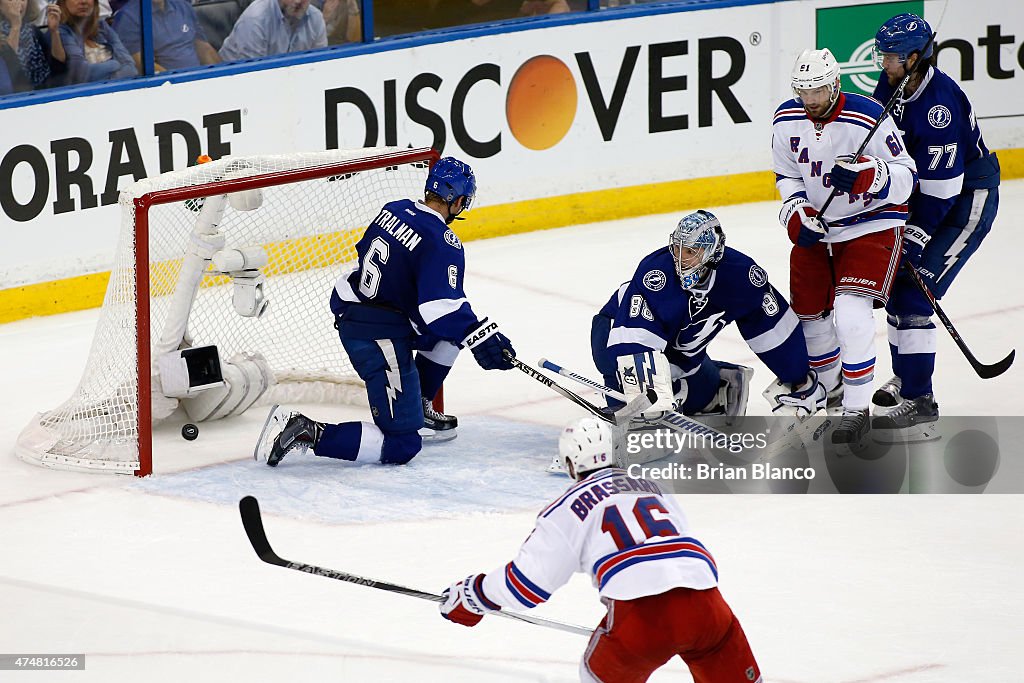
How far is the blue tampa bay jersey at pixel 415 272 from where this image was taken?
16.9ft

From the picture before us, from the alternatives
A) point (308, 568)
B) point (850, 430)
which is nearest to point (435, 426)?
point (850, 430)

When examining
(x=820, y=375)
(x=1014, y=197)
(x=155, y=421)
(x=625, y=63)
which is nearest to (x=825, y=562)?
(x=820, y=375)

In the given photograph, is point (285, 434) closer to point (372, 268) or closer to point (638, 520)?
point (372, 268)

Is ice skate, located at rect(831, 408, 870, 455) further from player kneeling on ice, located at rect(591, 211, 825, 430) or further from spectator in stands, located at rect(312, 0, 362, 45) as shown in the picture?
spectator in stands, located at rect(312, 0, 362, 45)

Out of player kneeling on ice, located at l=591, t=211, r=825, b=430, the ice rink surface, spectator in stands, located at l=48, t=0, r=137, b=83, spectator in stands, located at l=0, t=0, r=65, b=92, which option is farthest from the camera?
spectator in stands, located at l=48, t=0, r=137, b=83

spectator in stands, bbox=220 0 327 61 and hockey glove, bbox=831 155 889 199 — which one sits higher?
spectator in stands, bbox=220 0 327 61

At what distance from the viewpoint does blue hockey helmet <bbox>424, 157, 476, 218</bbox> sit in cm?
529

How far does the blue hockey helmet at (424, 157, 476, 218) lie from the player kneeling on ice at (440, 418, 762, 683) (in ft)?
6.41

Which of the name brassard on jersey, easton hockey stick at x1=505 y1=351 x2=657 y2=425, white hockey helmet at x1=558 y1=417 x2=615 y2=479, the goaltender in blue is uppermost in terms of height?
white hockey helmet at x1=558 y1=417 x2=615 y2=479

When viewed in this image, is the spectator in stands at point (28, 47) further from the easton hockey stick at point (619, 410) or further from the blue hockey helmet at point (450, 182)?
the easton hockey stick at point (619, 410)

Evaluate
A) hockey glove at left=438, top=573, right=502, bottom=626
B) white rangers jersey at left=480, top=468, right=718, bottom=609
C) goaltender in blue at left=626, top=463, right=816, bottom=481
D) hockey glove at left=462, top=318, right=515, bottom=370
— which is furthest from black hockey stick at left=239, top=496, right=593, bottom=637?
goaltender in blue at left=626, top=463, right=816, bottom=481

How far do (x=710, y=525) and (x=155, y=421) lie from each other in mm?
1874

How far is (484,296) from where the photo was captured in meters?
7.46

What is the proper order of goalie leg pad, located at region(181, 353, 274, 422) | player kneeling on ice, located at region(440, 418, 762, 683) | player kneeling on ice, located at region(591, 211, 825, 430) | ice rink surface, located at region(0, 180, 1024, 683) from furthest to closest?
goalie leg pad, located at region(181, 353, 274, 422)
player kneeling on ice, located at region(591, 211, 825, 430)
ice rink surface, located at region(0, 180, 1024, 683)
player kneeling on ice, located at region(440, 418, 762, 683)
